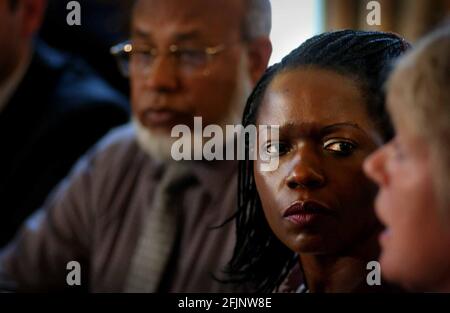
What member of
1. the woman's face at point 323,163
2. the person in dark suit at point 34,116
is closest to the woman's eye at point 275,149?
the woman's face at point 323,163

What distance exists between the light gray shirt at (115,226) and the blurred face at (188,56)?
8 centimetres

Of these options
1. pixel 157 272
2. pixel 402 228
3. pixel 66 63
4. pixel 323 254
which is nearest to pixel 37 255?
pixel 157 272

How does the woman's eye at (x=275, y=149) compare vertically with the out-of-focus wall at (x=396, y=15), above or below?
below

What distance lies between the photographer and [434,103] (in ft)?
2.10

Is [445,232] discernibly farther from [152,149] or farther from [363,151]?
[152,149]

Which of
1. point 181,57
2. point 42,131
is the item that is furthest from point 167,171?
point 42,131

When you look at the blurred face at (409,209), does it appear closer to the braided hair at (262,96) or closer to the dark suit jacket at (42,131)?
the braided hair at (262,96)

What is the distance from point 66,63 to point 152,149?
0.44m

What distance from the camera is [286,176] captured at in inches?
30.4

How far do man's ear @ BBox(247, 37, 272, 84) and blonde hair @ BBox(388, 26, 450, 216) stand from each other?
0.25 metres

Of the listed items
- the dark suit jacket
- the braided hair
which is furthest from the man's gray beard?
the dark suit jacket

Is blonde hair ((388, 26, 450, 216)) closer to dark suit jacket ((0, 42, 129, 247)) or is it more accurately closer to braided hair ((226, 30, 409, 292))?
braided hair ((226, 30, 409, 292))

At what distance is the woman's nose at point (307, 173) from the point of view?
2.48ft
